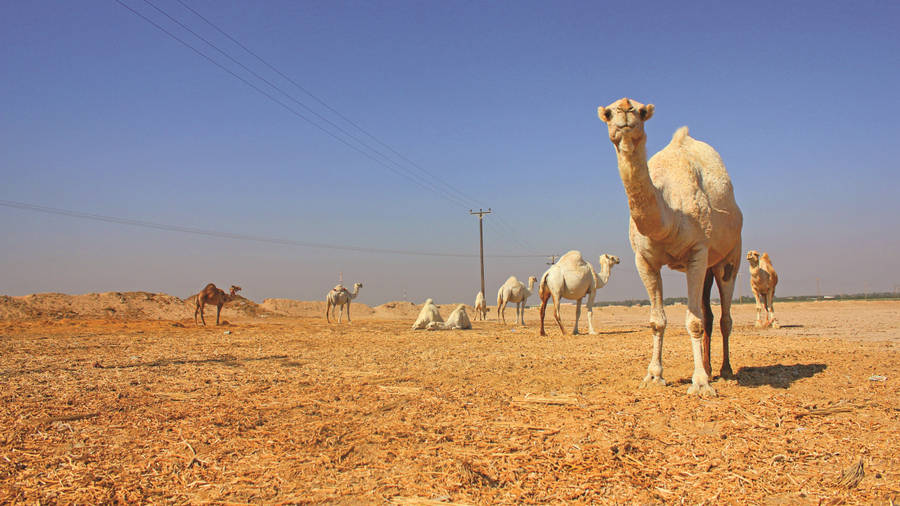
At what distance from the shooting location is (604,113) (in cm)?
482

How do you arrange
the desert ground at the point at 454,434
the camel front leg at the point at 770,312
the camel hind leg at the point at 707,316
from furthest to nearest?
the camel front leg at the point at 770,312 < the camel hind leg at the point at 707,316 < the desert ground at the point at 454,434

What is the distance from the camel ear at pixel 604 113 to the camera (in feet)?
15.8

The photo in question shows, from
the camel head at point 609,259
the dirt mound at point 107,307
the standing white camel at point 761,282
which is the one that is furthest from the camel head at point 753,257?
the dirt mound at point 107,307

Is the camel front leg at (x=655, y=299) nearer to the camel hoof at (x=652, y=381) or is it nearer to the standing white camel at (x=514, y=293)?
the camel hoof at (x=652, y=381)

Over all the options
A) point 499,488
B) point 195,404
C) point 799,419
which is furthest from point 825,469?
point 195,404

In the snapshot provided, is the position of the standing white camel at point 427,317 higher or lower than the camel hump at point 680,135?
lower

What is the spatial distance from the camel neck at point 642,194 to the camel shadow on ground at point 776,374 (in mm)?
2247

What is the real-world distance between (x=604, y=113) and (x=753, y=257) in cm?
1618

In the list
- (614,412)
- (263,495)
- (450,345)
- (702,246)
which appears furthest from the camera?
(450,345)

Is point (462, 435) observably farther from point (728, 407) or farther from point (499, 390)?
point (728, 407)

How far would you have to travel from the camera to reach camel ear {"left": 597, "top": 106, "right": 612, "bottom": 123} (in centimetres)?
482

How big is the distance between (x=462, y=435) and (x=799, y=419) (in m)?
2.74

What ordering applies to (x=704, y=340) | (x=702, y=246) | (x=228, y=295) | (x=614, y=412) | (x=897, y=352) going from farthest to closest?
(x=228, y=295)
(x=897, y=352)
(x=704, y=340)
(x=702, y=246)
(x=614, y=412)

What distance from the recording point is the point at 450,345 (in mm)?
11961
